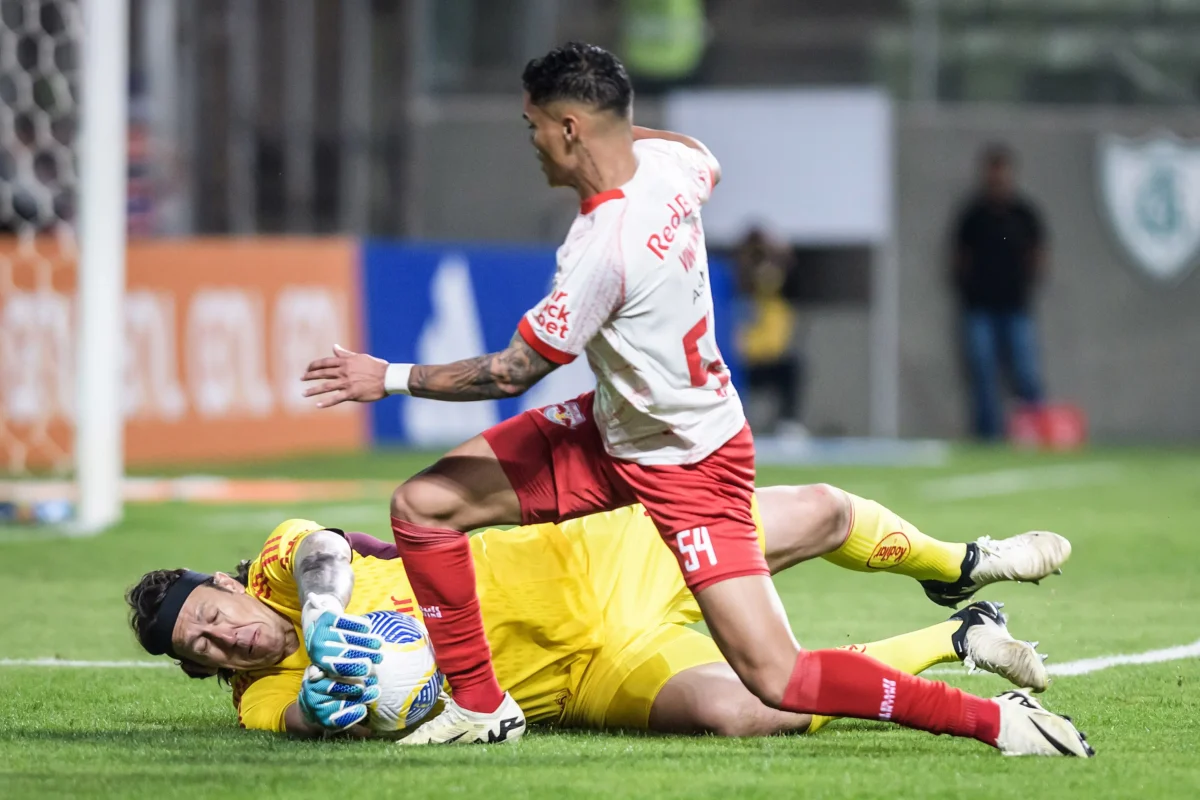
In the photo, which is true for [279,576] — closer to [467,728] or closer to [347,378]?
[467,728]

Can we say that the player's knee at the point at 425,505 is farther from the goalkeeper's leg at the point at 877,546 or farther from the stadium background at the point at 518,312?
the goalkeeper's leg at the point at 877,546

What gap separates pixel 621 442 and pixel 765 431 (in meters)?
13.4

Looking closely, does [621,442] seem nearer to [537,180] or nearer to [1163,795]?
[1163,795]

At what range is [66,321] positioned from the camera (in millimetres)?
13008

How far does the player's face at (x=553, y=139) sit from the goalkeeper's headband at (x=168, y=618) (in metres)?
1.49

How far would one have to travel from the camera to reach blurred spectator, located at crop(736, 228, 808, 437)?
17.3 meters

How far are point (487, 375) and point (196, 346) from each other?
9493 mm

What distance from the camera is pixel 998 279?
18.3 metres

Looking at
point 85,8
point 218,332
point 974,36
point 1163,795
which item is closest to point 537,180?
point 974,36

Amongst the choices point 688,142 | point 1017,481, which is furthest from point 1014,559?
point 1017,481

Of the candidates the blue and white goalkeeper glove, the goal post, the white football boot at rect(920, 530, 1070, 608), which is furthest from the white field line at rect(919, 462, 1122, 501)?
the blue and white goalkeeper glove

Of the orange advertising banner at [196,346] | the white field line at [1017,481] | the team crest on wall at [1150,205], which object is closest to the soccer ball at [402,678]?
the white field line at [1017,481]

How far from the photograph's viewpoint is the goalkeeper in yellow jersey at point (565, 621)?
5176 mm

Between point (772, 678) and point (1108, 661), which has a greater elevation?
point (772, 678)
